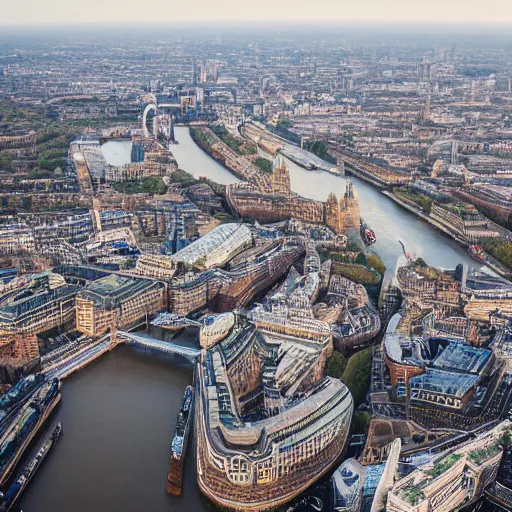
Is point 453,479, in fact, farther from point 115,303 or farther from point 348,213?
point 348,213

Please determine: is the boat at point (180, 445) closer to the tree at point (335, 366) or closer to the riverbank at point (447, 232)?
the tree at point (335, 366)

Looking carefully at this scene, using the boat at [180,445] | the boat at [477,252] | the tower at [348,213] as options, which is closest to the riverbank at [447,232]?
the boat at [477,252]

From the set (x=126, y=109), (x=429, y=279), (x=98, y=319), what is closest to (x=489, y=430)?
(x=429, y=279)

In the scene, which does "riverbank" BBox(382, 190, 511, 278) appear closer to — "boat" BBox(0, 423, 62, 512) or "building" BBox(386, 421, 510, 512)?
"building" BBox(386, 421, 510, 512)

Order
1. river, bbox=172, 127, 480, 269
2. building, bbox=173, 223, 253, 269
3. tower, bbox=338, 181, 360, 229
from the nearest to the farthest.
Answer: building, bbox=173, 223, 253, 269 < river, bbox=172, 127, 480, 269 < tower, bbox=338, 181, 360, 229

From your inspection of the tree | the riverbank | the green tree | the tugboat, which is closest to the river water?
the tree

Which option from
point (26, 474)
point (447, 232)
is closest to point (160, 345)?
point (26, 474)

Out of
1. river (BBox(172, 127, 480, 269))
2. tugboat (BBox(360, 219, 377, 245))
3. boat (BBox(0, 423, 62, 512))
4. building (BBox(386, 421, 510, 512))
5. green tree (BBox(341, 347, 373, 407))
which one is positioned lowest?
river (BBox(172, 127, 480, 269))

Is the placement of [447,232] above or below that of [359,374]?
below
